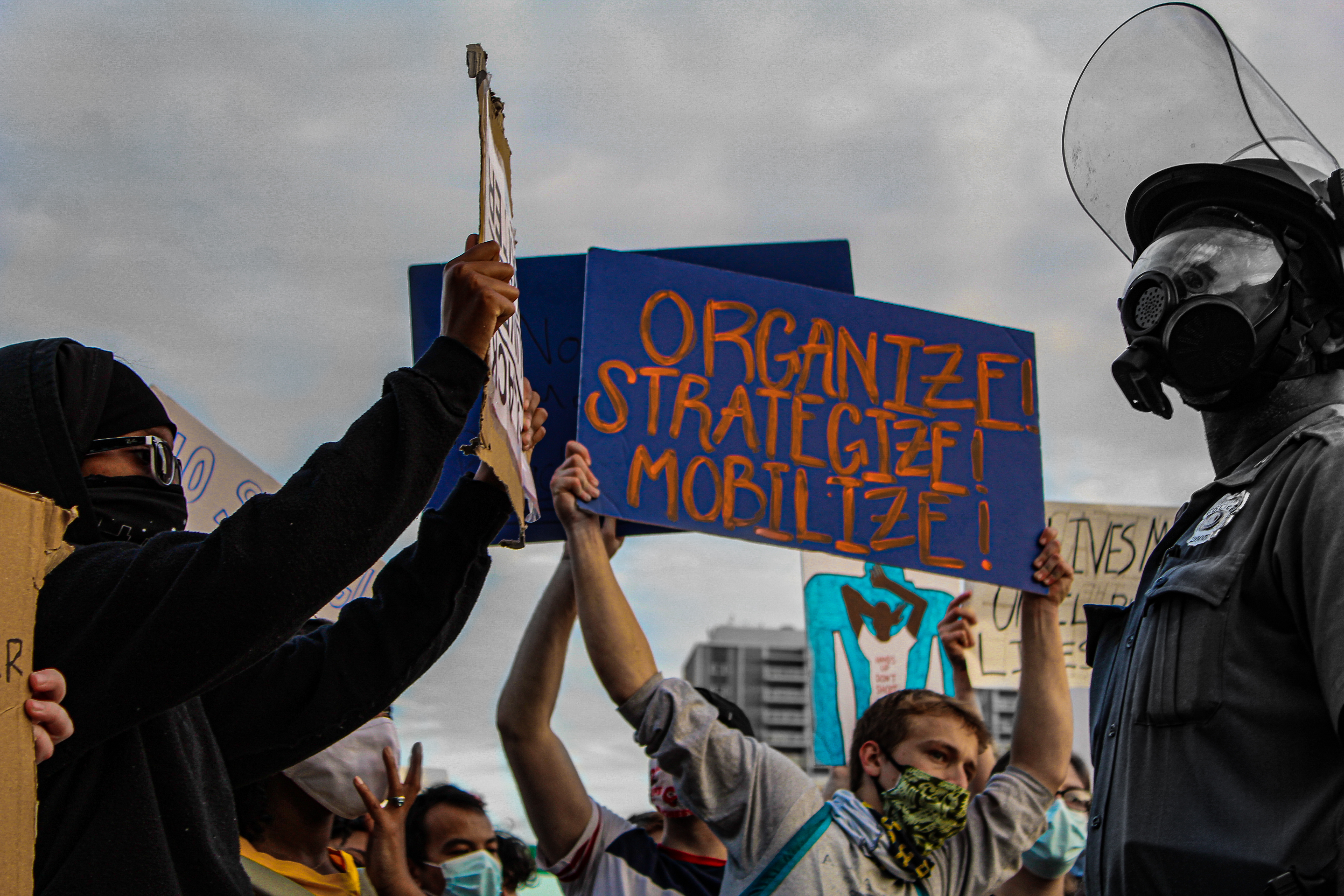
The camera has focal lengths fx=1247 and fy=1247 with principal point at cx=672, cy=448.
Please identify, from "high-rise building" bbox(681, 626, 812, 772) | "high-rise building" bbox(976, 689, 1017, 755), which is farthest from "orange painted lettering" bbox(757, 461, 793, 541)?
"high-rise building" bbox(681, 626, 812, 772)

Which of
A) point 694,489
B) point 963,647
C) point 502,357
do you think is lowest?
point 963,647

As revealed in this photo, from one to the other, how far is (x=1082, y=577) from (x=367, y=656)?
14.2 ft

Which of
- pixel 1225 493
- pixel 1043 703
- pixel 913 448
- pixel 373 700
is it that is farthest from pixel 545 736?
pixel 1225 493

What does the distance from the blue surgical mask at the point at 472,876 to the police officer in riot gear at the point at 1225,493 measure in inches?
104

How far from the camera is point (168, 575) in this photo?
5.97ft

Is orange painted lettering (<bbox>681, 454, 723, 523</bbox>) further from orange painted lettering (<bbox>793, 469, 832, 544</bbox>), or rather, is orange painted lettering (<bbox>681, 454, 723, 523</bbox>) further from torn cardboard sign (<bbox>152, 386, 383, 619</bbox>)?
torn cardboard sign (<bbox>152, 386, 383, 619</bbox>)

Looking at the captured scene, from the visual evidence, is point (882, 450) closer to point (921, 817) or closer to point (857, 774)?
point (857, 774)

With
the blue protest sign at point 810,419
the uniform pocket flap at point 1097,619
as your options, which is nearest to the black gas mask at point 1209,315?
the uniform pocket flap at point 1097,619

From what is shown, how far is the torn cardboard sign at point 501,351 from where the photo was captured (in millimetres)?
2346

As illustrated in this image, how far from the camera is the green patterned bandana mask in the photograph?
332 centimetres

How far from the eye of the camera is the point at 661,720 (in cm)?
316

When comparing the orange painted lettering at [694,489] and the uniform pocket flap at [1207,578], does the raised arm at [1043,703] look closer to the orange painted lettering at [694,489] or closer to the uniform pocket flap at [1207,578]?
the orange painted lettering at [694,489]

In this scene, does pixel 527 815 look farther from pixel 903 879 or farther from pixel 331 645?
pixel 331 645

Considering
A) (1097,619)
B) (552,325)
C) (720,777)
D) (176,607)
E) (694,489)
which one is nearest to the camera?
(176,607)
